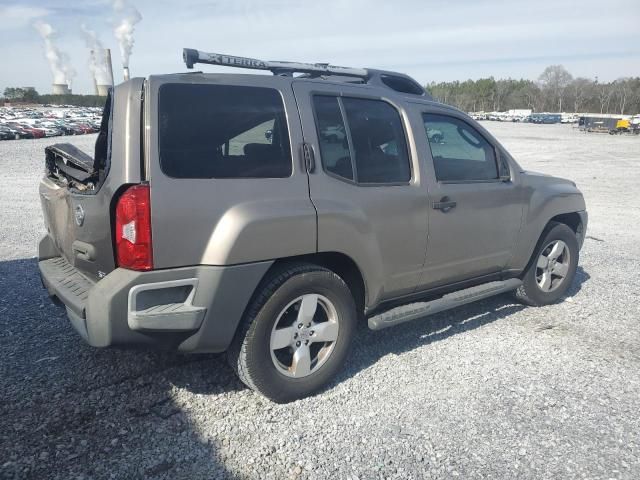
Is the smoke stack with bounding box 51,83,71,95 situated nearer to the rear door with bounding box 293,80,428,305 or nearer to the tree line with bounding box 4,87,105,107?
the tree line with bounding box 4,87,105,107

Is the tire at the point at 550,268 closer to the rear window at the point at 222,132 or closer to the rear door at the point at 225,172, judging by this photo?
the rear door at the point at 225,172

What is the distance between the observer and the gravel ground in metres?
2.61

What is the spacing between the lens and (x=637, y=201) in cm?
1139

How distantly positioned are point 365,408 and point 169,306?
1347 millimetres

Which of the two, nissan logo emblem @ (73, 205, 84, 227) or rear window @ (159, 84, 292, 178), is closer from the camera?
rear window @ (159, 84, 292, 178)

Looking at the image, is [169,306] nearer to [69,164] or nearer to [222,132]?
[222,132]

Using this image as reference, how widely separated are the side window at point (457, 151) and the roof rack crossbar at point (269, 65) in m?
0.65

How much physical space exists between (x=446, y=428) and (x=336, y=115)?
78.8 inches

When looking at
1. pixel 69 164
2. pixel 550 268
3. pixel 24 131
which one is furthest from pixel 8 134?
pixel 550 268

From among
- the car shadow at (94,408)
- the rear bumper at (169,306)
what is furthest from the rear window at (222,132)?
the car shadow at (94,408)

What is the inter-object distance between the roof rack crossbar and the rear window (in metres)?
0.43

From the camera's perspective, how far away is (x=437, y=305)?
375 cm

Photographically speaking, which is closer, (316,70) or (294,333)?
(294,333)

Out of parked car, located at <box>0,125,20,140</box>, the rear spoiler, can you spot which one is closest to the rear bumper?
the rear spoiler
